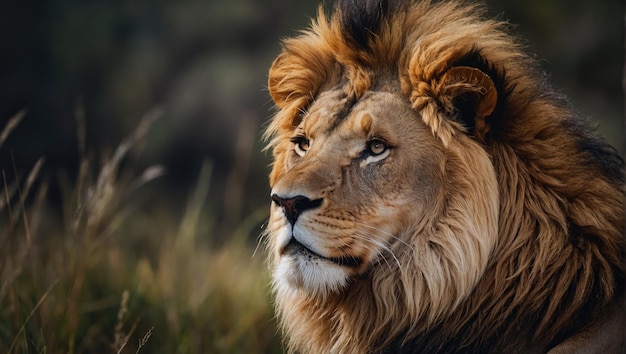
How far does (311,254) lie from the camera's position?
332cm

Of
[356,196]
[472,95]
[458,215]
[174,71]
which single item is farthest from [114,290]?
[174,71]

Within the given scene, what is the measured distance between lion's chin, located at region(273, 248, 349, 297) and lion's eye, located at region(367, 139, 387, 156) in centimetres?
49

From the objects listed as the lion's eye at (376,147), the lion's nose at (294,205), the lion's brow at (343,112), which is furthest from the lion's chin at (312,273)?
the lion's brow at (343,112)

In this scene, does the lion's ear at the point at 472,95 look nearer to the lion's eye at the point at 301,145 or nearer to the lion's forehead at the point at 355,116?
the lion's forehead at the point at 355,116

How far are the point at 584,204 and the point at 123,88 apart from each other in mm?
11328

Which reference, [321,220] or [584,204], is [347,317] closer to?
[321,220]

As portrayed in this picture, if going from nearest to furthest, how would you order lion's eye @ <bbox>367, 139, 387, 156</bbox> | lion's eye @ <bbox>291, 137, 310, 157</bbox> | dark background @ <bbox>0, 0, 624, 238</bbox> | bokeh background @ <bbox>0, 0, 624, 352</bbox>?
lion's eye @ <bbox>367, 139, 387, 156</bbox>
lion's eye @ <bbox>291, 137, 310, 157</bbox>
bokeh background @ <bbox>0, 0, 624, 352</bbox>
dark background @ <bbox>0, 0, 624, 238</bbox>

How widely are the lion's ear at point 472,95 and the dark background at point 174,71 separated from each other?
350 inches

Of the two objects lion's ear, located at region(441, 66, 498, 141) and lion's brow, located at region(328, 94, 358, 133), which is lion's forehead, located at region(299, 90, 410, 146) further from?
lion's ear, located at region(441, 66, 498, 141)

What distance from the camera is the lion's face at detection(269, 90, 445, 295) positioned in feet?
10.8

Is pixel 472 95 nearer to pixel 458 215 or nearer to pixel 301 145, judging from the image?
pixel 458 215

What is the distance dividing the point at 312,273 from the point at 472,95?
3.10 ft

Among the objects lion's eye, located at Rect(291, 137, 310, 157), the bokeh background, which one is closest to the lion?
lion's eye, located at Rect(291, 137, 310, 157)

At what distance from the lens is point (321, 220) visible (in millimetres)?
3287
